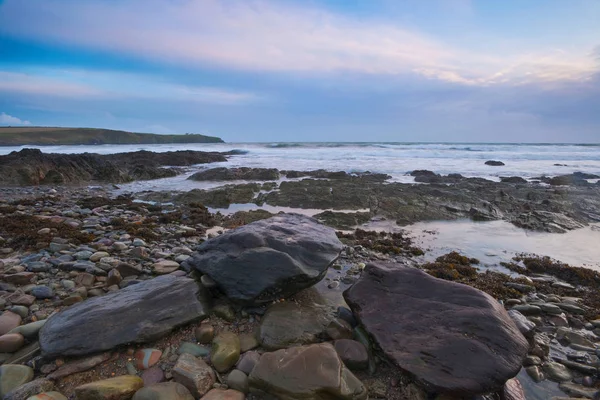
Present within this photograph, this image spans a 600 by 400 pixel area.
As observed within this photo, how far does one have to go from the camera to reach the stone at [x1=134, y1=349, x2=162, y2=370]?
263 centimetres

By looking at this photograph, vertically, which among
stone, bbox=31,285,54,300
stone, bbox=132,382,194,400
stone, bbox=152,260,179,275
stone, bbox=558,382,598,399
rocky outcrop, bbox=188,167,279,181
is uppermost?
rocky outcrop, bbox=188,167,279,181

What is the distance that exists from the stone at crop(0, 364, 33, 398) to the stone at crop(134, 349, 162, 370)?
28.8 inches

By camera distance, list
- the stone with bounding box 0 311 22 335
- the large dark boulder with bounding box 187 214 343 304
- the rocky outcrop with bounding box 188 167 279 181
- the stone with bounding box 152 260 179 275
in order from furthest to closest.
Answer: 1. the rocky outcrop with bounding box 188 167 279 181
2. the stone with bounding box 152 260 179 275
3. the large dark boulder with bounding box 187 214 343 304
4. the stone with bounding box 0 311 22 335

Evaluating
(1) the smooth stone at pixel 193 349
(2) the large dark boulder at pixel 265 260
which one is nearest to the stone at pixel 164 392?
(1) the smooth stone at pixel 193 349

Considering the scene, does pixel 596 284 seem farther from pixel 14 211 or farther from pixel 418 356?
pixel 14 211

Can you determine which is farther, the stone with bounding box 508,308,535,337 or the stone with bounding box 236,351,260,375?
the stone with bounding box 508,308,535,337

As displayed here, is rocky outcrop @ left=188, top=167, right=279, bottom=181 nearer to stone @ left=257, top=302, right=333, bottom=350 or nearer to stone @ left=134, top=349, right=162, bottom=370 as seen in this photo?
stone @ left=257, top=302, right=333, bottom=350

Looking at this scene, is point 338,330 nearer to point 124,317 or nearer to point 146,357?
point 146,357

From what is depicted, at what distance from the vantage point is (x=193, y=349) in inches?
111

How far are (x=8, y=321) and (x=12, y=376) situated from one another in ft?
2.92

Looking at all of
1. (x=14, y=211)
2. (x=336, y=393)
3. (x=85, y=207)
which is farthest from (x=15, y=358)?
(x=85, y=207)

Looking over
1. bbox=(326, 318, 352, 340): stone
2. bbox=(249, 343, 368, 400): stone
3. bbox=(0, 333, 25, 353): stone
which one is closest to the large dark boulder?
bbox=(326, 318, 352, 340): stone

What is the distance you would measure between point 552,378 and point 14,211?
10235mm

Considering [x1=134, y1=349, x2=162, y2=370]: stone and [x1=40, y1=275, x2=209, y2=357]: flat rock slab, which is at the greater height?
[x1=40, y1=275, x2=209, y2=357]: flat rock slab
